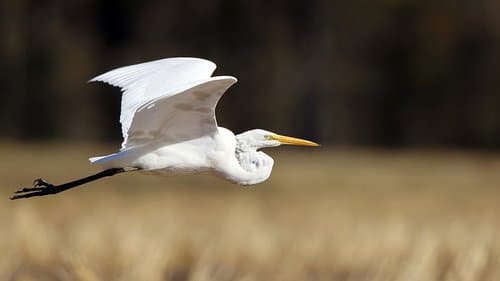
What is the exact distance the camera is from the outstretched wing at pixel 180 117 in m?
4.36

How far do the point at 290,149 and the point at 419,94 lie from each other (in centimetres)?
467

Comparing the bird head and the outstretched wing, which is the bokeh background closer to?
the bird head

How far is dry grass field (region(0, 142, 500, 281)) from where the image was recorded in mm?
6070

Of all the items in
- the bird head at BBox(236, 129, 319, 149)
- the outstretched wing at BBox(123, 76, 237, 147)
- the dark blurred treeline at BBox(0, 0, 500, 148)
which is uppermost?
the outstretched wing at BBox(123, 76, 237, 147)

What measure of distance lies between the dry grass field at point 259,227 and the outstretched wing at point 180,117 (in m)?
0.60

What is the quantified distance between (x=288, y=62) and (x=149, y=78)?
18043 millimetres

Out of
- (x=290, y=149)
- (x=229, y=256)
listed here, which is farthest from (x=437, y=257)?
(x=290, y=149)

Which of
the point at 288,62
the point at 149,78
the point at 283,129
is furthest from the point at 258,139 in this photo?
the point at 288,62

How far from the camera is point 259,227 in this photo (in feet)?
25.8

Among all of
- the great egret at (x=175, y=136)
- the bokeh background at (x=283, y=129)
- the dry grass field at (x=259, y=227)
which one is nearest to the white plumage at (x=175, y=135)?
the great egret at (x=175, y=136)

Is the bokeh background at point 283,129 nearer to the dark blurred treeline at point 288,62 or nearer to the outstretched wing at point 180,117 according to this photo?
the dark blurred treeline at point 288,62

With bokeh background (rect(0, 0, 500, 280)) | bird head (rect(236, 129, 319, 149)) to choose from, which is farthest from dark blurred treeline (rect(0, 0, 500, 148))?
bird head (rect(236, 129, 319, 149))

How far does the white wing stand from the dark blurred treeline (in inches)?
587

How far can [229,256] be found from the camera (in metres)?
6.97
